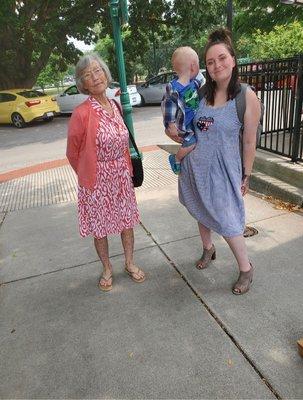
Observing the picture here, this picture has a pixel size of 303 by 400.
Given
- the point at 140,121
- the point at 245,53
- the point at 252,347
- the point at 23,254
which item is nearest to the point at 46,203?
the point at 23,254

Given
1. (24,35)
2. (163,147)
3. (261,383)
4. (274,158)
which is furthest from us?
(24,35)

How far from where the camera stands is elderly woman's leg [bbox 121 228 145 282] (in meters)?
3.20

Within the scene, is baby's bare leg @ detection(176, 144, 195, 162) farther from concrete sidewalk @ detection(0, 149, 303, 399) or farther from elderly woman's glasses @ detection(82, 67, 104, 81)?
concrete sidewalk @ detection(0, 149, 303, 399)

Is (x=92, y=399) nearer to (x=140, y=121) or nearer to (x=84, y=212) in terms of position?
(x=84, y=212)

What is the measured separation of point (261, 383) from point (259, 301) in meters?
0.76

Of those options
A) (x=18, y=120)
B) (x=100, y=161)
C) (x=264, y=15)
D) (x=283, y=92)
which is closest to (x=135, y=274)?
(x=100, y=161)

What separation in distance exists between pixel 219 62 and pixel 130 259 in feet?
5.89

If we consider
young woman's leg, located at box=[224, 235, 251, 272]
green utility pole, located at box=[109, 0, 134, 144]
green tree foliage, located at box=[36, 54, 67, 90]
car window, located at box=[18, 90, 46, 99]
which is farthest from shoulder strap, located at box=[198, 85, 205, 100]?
green tree foliage, located at box=[36, 54, 67, 90]

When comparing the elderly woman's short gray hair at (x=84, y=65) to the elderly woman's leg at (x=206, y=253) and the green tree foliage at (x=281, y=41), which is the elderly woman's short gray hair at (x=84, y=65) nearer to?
the elderly woman's leg at (x=206, y=253)

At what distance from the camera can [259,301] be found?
2770mm

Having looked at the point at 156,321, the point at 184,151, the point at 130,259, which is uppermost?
the point at 184,151

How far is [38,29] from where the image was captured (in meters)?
16.4

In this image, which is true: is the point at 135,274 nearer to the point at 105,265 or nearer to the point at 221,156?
the point at 105,265

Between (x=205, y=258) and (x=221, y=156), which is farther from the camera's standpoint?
(x=205, y=258)
